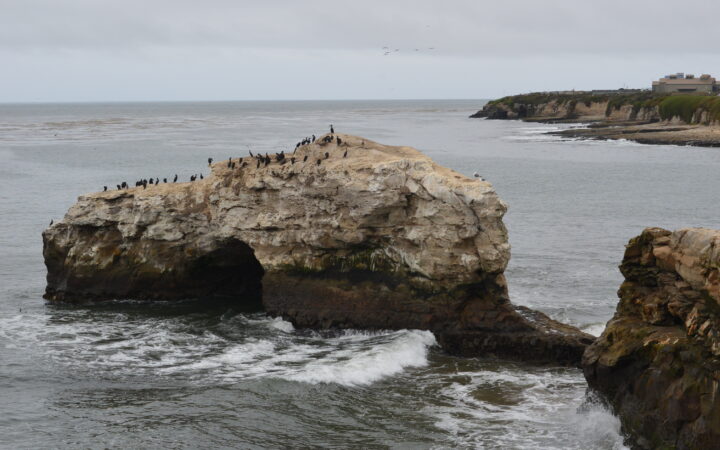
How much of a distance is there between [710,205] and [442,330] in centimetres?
3475

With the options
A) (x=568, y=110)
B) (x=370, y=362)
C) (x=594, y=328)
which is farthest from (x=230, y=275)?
(x=568, y=110)

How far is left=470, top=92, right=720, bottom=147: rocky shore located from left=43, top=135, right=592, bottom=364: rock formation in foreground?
3095 inches

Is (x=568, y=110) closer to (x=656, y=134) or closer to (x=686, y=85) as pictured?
(x=686, y=85)

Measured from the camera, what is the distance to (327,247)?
89.6ft

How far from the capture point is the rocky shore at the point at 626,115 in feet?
340

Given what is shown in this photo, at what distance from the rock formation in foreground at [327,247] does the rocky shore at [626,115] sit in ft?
258

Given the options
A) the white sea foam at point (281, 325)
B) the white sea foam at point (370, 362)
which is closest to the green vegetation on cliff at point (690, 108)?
the white sea foam at point (281, 325)

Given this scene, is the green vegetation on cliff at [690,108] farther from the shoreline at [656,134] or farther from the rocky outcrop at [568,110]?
the rocky outcrop at [568,110]

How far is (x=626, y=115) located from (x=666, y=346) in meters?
128

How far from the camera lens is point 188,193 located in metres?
31.0

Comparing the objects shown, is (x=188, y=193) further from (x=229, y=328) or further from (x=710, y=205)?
(x=710, y=205)

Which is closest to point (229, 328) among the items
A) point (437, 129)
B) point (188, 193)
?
point (188, 193)

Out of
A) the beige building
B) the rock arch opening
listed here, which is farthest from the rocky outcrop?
the rock arch opening

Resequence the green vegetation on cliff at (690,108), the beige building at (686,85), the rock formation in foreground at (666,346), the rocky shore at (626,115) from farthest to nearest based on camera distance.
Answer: the beige building at (686,85)
the green vegetation on cliff at (690,108)
the rocky shore at (626,115)
the rock formation in foreground at (666,346)
